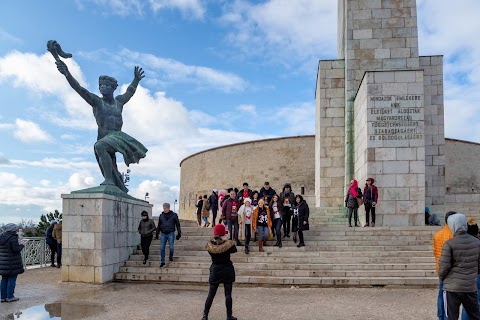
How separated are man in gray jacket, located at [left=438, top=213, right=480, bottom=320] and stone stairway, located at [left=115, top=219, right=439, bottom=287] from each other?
4.16 meters

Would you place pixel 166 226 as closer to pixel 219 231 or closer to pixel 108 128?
pixel 108 128

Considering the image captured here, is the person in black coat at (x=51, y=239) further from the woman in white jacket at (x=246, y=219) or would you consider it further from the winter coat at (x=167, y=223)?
the woman in white jacket at (x=246, y=219)

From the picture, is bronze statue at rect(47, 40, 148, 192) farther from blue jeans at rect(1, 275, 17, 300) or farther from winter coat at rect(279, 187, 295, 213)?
winter coat at rect(279, 187, 295, 213)

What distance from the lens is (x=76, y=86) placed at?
9.93 metres

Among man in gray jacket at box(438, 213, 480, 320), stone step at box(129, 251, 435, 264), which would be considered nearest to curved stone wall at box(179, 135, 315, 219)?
stone step at box(129, 251, 435, 264)

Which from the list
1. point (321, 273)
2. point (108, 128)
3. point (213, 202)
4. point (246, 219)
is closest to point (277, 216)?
point (246, 219)

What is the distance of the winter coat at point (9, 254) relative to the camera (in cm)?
704

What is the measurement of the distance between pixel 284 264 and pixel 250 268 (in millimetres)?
747

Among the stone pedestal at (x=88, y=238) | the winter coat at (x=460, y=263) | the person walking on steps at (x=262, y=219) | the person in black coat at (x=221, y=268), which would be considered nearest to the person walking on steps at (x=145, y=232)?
the stone pedestal at (x=88, y=238)

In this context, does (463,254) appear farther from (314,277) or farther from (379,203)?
(379,203)

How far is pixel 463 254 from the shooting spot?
4391 mm

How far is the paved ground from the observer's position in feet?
20.7

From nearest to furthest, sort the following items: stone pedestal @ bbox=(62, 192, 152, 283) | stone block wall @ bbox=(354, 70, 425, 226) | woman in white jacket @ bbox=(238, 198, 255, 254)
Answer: stone pedestal @ bbox=(62, 192, 152, 283) < woman in white jacket @ bbox=(238, 198, 255, 254) < stone block wall @ bbox=(354, 70, 425, 226)

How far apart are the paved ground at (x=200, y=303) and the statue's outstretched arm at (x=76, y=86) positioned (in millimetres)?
4139
